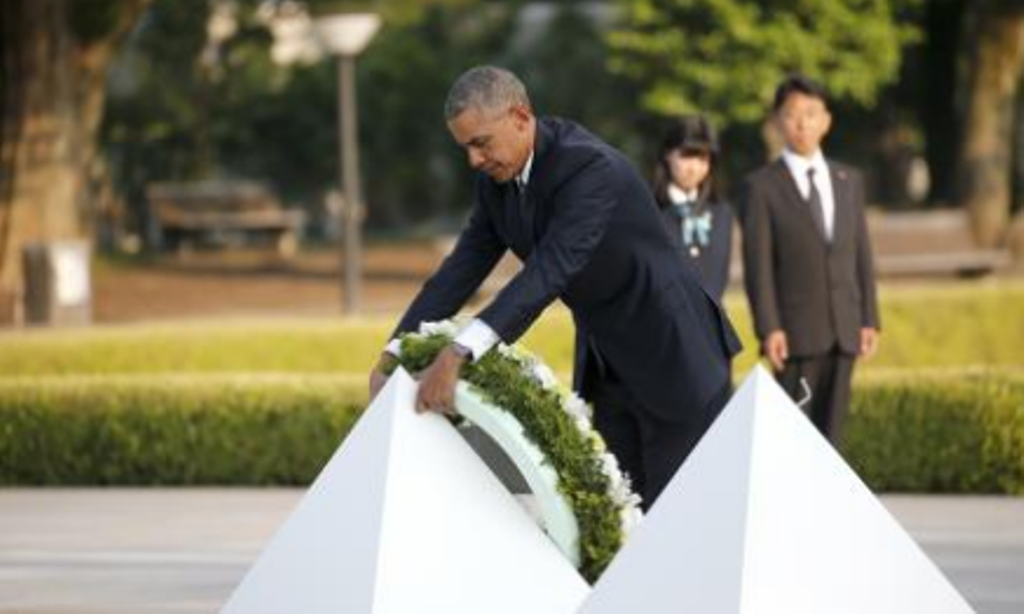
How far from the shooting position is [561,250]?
6.29m

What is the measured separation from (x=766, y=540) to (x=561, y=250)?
4.26 feet

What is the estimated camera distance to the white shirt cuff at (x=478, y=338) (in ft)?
20.4

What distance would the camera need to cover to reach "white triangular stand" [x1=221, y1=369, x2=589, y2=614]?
5.93m

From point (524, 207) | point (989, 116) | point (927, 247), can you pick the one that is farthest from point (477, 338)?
point (989, 116)

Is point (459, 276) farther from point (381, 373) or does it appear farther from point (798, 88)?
point (798, 88)

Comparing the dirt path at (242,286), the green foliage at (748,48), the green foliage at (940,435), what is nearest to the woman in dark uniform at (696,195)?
the green foliage at (940,435)

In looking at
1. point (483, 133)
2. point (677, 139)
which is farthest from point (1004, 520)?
point (483, 133)

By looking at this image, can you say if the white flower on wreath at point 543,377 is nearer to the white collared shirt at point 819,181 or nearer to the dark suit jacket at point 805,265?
the dark suit jacket at point 805,265

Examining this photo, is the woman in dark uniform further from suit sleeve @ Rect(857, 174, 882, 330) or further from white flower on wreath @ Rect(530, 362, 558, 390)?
white flower on wreath @ Rect(530, 362, 558, 390)

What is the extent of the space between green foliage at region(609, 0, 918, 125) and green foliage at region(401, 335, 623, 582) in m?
22.4

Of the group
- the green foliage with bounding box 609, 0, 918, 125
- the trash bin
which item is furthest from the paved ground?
the green foliage with bounding box 609, 0, 918, 125

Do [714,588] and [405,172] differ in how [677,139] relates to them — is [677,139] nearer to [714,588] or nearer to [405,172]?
[714,588]

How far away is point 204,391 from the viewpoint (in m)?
12.8

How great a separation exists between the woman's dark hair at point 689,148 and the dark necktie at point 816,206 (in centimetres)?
42
